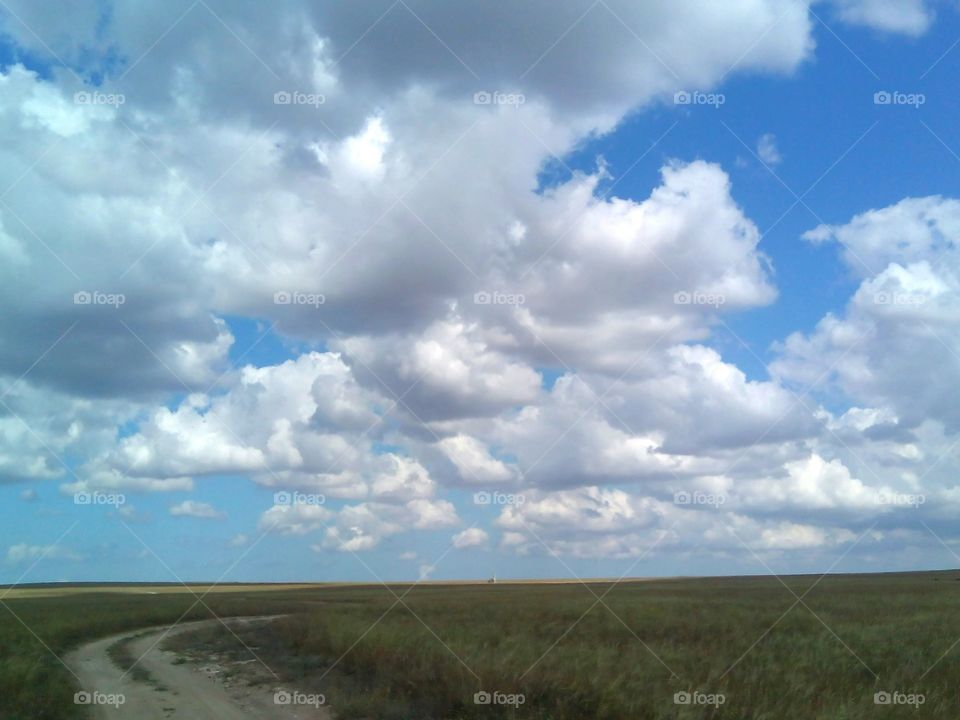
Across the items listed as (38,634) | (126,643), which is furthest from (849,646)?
(38,634)

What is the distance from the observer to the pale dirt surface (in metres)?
13.9

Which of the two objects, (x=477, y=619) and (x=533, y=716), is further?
(x=477, y=619)

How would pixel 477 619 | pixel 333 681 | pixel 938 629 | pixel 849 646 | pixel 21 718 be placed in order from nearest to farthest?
pixel 21 718
pixel 333 681
pixel 849 646
pixel 938 629
pixel 477 619

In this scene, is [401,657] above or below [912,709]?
above

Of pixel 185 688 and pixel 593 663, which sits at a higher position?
pixel 185 688

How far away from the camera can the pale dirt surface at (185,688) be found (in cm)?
1388

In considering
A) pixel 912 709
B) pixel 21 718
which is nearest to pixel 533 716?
pixel 912 709

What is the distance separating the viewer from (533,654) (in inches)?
717

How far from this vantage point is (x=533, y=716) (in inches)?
527

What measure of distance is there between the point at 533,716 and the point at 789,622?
15.9 m

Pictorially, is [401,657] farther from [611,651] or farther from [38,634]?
[38,634]

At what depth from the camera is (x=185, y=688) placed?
54.0 ft

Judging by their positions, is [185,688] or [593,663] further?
[593,663]

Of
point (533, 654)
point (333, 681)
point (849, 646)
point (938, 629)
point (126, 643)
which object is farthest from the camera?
point (126, 643)
